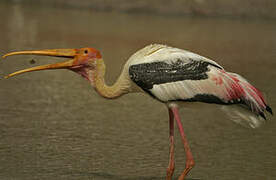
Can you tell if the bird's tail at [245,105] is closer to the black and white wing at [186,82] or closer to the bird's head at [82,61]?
the black and white wing at [186,82]

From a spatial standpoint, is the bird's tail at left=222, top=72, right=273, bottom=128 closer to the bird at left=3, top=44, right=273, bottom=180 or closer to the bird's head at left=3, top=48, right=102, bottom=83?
the bird at left=3, top=44, right=273, bottom=180

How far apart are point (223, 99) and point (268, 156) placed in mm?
1340

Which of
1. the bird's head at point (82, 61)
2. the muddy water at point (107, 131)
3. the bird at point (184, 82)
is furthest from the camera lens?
the muddy water at point (107, 131)

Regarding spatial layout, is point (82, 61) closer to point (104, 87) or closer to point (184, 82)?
point (104, 87)

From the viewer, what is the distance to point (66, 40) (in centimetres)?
1187

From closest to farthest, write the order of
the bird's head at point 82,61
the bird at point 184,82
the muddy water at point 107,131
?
the bird at point 184,82 < the bird's head at point 82,61 < the muddy water at point 107,131

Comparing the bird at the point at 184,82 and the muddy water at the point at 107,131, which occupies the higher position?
the bird at the point at 184,82

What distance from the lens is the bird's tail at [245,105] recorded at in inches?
176

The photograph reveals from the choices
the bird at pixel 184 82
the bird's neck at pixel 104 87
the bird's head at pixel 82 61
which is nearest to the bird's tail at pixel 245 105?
the bird at pixel 184 82

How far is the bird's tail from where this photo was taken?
4473 mm

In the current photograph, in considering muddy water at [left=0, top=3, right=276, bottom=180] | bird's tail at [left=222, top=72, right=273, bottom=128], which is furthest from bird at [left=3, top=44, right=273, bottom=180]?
muddy water at [left=0, top=3, right=276, bottom=180]

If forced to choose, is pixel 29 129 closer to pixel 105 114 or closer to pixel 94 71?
pixel 105 114

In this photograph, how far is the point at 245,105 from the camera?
4.54m

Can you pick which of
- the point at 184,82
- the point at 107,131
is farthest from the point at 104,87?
the point at 107,131
